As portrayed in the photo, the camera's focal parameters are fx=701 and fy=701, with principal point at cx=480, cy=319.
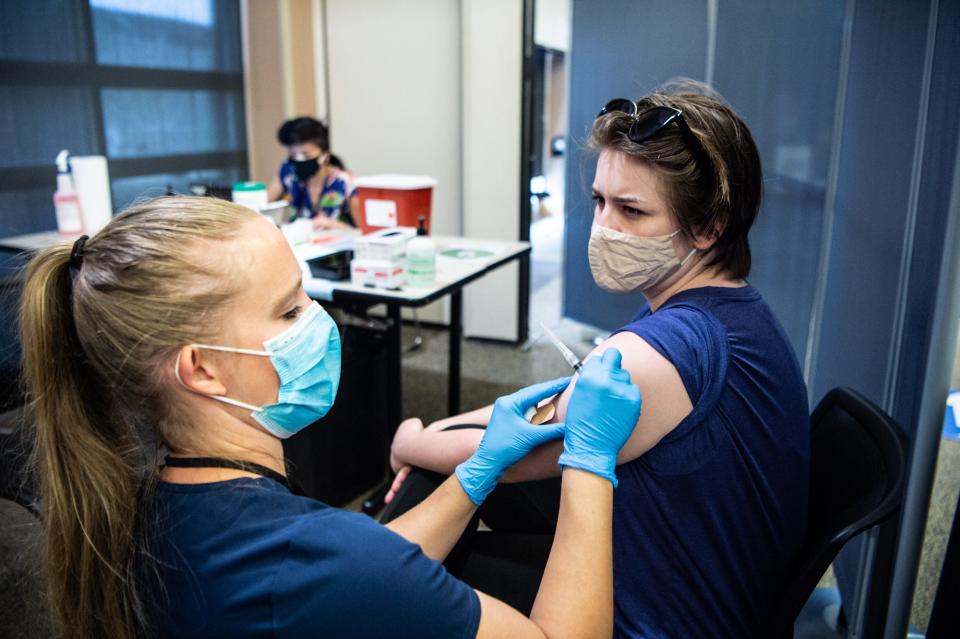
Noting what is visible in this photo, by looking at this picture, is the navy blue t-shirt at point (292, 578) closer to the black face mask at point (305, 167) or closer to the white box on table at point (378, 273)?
the white box on table at point (378, 273)

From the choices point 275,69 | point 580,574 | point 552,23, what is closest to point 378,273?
point 580,574

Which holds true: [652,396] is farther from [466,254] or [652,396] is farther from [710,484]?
[466,254]

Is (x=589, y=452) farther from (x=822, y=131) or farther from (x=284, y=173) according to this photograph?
(x=284, y=173)

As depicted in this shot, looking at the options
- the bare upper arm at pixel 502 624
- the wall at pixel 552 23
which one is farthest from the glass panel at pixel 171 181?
the bare upper arm at pixel 502 624

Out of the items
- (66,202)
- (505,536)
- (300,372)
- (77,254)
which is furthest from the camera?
(66,202)

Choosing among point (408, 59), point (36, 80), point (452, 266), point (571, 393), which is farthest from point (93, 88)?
point (571, 393)

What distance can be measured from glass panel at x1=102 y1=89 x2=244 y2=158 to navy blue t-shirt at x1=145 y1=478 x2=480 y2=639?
10.6 ft

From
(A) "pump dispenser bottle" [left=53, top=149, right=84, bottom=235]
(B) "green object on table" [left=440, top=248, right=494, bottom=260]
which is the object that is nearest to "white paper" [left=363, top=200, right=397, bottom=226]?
(B) "green object on table" [left=440, top=248, right=494, bottom=260]

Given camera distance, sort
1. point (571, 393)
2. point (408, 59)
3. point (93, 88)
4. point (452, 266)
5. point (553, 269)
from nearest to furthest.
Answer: point (571, 393)
point (452, 266)
point (93, 88)
point (408, 59)
point (553, 269)

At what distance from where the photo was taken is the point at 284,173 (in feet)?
11.1

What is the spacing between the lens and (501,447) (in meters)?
0.95

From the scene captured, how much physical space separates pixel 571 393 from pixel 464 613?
0.33 meters

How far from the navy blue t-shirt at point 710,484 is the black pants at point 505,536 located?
0.25 meters

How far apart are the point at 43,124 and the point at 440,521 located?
295 cm
